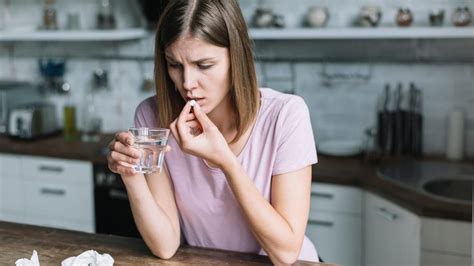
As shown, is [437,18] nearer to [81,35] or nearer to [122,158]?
[81,35]

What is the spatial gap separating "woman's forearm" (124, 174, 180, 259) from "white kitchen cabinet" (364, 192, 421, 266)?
127 centimetres

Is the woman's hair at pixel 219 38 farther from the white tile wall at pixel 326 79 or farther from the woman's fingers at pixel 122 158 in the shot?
the white tile wall at pixel 326 79

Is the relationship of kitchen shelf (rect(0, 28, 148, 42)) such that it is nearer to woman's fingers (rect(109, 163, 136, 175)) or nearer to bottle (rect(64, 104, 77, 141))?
bottle (rect(64, 104, 77, 141))

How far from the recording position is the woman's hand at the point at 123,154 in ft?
4.91

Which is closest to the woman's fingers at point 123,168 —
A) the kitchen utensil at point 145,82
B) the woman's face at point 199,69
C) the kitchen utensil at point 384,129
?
the woman's face at point 199,69

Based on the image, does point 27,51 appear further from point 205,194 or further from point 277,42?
point 205,194

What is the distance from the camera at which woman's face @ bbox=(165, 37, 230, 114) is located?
5.24 feet

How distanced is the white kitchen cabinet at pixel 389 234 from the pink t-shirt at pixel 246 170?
925mm

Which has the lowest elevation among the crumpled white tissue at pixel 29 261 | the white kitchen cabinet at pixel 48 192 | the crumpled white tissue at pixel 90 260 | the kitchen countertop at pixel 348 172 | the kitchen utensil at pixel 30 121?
the white kitchen cabinet at pixel 48 192

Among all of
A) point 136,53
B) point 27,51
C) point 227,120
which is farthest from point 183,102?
point 27,51

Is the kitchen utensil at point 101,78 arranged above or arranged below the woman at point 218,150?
below

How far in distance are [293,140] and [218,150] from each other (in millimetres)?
284

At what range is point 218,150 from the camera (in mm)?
1515

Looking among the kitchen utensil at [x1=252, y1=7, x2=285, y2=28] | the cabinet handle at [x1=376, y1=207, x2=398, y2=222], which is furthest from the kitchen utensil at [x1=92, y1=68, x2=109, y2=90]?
the cabinet handle at [x1=376, y1=207, x2=398, y2=222]
